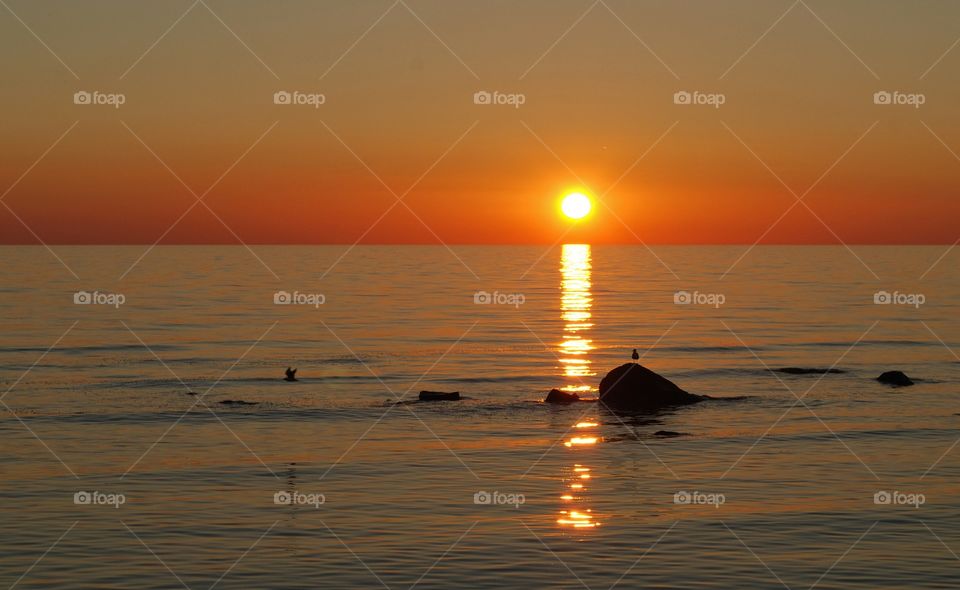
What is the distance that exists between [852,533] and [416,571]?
361 inches

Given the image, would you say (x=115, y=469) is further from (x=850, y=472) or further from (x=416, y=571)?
(x=850, y=472)

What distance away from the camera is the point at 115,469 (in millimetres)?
29031

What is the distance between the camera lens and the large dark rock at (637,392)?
40969mm

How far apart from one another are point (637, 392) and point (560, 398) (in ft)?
9.48

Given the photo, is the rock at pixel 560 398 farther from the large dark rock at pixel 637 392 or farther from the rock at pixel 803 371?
the rock at pixel 803 371

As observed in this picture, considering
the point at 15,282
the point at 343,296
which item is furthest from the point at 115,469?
the point at 15,282

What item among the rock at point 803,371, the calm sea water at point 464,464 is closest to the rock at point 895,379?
the calm sea water at point 464,464

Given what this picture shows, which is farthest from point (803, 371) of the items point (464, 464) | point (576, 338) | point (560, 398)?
point (464, 464)

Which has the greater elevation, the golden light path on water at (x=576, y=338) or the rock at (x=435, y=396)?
the golden light path on water at (x=576, y=338)

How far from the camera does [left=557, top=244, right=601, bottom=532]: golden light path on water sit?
24.7 meters

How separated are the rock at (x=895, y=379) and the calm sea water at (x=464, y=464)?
978 mm

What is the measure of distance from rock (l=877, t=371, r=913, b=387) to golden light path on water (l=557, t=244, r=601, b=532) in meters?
12.4

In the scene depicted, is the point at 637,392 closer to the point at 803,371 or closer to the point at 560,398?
the point at 560,398

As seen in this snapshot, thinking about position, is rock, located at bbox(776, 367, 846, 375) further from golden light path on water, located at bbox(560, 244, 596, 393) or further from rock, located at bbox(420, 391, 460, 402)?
rock, located at bbox(420, 391, 460, 402)
